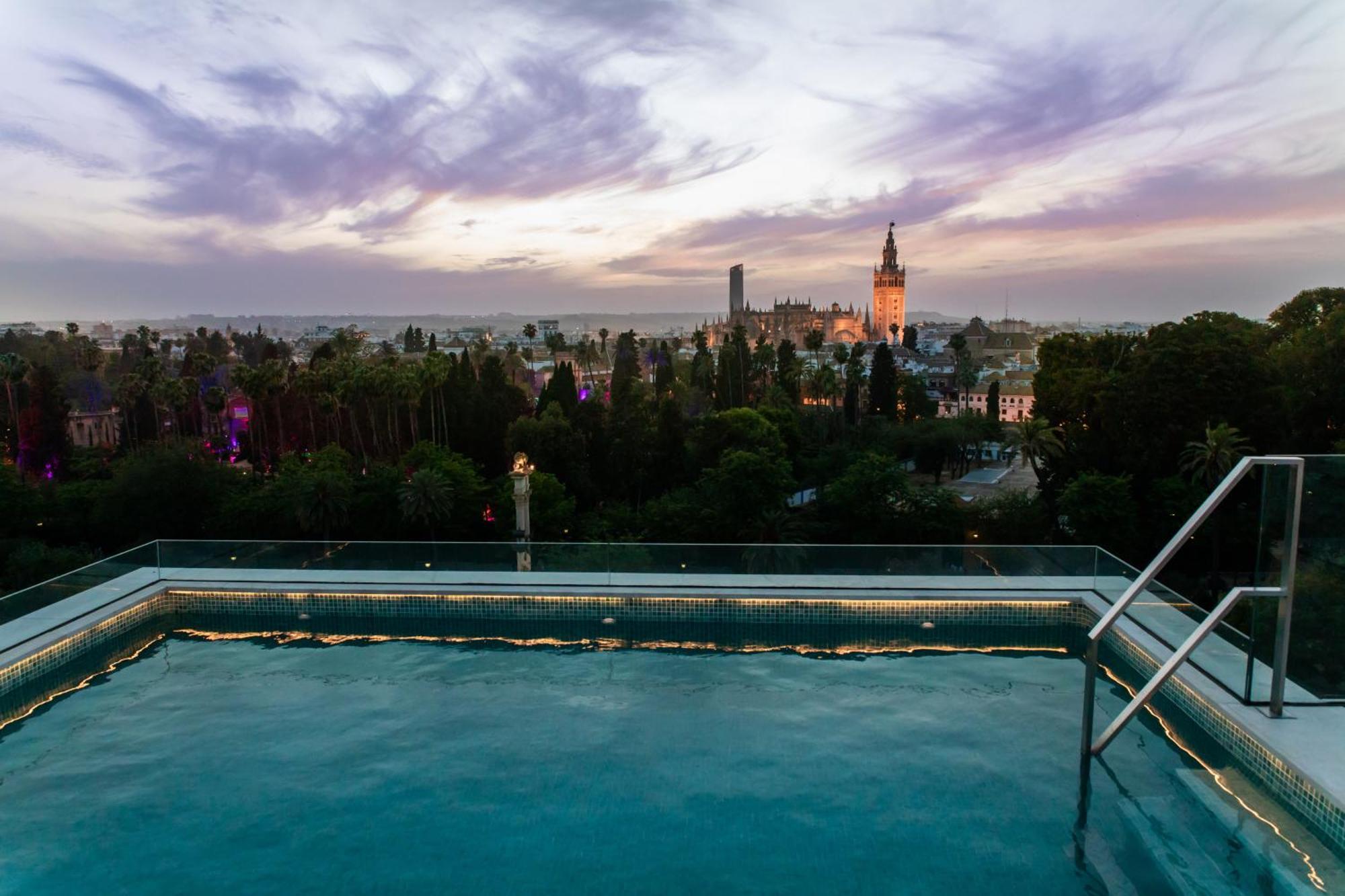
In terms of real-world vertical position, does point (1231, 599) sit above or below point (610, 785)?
above

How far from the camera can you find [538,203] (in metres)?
46.1

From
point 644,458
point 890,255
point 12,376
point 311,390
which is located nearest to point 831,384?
point 644,458

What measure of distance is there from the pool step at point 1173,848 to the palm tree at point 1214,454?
16119mm

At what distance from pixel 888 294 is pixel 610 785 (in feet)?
598

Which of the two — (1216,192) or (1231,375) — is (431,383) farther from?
(1216,192)

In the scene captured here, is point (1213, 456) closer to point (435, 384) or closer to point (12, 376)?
point (435, 384)

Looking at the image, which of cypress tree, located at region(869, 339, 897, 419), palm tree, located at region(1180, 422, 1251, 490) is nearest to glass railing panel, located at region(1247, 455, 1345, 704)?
palm tree, located at region(1180, 422, 1251, 490)

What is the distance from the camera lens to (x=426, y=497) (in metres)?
22.0

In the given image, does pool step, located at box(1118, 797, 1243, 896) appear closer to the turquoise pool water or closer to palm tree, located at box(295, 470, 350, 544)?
the turquoise pool water

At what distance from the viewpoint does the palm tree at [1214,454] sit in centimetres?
1953

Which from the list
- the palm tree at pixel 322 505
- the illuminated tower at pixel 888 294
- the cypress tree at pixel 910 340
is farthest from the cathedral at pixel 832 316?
the palm tree at pixel 322 505

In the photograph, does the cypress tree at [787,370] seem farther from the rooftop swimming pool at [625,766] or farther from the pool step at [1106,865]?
the pool step at [1106,865]

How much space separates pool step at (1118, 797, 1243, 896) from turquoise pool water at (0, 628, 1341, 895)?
0.06 ft

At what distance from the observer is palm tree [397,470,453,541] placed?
2183 cm
